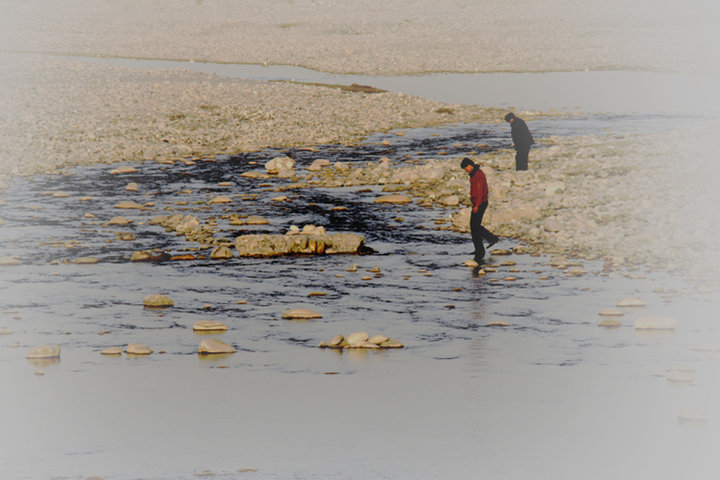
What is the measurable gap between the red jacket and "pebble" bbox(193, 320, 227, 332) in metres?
6.62

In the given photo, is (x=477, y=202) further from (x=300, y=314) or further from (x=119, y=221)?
(x=119, y=221)

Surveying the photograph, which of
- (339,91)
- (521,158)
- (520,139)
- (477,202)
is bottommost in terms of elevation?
(521,158)

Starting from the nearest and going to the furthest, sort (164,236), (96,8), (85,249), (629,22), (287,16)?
1. (85,249)
2. (164,236)
3. (629,22)
4. (287,16)
5. (96,8)

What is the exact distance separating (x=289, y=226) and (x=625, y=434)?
46.6ft

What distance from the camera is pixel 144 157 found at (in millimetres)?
34875

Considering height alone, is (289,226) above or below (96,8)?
below

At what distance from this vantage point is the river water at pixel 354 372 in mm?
9391

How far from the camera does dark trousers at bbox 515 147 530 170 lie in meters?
28.7

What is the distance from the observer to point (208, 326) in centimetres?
1452

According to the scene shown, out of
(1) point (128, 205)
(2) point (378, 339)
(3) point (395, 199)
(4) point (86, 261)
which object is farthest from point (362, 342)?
(1) point (128, 205)

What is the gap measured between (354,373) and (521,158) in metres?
17.6

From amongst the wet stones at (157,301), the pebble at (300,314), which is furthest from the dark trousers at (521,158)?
the wet stones at (157,301)

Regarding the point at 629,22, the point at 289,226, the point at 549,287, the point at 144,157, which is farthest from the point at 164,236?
the point at 629,22

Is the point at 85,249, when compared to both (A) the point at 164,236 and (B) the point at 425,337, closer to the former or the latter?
(A) the point at 164,236
